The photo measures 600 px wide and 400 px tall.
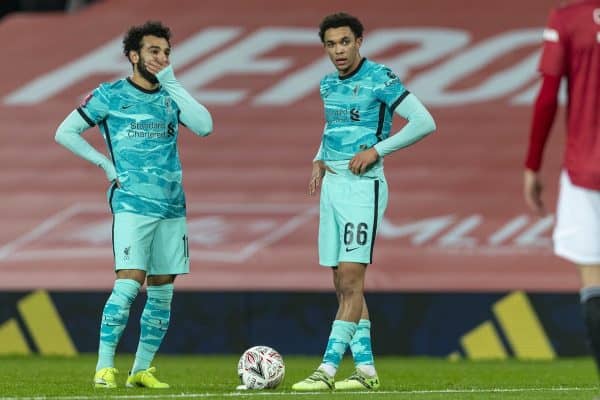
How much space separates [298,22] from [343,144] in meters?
8.08

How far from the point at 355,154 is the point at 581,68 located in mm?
2333

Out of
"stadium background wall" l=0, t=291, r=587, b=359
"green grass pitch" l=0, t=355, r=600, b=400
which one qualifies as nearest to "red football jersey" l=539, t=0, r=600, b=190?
"green grass pitch" l=0, t=355, r=600, b=400

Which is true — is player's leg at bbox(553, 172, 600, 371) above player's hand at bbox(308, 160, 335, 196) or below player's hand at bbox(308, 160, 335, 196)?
above

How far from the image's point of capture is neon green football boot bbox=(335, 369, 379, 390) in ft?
23.6

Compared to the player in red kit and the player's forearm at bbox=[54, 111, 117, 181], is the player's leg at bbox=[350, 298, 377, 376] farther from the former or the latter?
the player in red kit

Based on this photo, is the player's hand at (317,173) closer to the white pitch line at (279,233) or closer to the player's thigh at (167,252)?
the player's thigh at (167,252)

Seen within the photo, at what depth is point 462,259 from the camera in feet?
43.5

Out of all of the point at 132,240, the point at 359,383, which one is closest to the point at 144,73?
the point at 132,240

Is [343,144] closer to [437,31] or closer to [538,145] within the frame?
[538,145]

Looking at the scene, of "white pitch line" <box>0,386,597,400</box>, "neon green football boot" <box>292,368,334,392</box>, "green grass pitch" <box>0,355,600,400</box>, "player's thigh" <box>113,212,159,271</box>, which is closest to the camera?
"white pitch line" <box>0,386,597,400</box>

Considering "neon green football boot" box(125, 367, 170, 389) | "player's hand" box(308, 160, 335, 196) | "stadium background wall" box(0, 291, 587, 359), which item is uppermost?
"player's hand" box(308, 160, 335, 196)

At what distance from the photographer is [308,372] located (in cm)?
1004

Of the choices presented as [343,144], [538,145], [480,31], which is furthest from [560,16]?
[480,31]

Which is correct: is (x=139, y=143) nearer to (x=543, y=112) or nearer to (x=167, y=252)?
(x=167, y=252)
